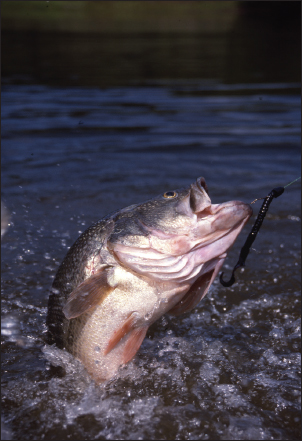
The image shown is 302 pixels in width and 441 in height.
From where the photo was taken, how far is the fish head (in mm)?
2699

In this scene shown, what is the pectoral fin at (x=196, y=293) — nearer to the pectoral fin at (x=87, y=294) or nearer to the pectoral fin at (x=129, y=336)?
the pectoral fin at (x=129, y=336)

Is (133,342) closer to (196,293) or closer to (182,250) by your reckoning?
(196,293)

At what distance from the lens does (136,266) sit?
2.75m

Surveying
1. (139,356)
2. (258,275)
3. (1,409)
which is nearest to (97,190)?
(258,275)

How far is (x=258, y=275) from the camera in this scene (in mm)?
4773

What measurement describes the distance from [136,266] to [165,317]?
4.50ft

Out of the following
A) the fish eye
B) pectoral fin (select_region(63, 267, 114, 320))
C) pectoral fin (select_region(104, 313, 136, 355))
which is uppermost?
the fish eye

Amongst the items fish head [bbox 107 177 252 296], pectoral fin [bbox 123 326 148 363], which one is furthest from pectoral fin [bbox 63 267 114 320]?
pectoral fin [bbox 123 326 148 363]

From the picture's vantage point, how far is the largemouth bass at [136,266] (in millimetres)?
2715

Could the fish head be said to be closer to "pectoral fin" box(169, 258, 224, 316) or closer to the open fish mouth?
the open fish mouth

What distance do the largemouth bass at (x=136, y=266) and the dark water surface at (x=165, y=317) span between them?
0.88 ft

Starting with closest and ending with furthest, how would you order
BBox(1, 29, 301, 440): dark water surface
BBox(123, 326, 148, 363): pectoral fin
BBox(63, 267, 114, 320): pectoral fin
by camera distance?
BBox(63, 267, 114, 320): pectoral fin, BBox(123, 326, 148, 363): pectoral fin, BBox(1, 29, 301, 440): dark water surface

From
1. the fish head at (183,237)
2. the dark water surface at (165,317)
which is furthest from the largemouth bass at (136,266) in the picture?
the dark water surface at (165,317)

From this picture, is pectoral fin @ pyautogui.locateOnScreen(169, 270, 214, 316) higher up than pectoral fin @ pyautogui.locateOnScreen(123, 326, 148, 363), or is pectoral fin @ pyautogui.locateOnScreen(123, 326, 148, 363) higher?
pectoral fin @ pyautogui.locateOnScreen(169, 270, 214, 316)
